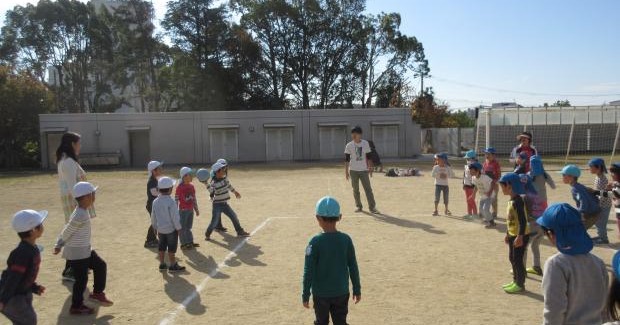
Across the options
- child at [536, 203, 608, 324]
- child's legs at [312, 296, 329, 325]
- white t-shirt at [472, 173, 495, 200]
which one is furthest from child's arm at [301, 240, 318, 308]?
white t-shirt at [472, 173, 495, 200]

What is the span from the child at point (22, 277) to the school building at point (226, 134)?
103 feet

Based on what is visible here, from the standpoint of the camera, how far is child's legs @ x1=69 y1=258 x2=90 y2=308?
218 inches

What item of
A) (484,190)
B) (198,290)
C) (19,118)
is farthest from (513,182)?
(19,118)

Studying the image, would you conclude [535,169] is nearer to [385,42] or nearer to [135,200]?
[135,200]

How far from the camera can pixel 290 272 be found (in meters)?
6.93

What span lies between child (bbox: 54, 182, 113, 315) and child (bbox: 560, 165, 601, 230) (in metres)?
6.15

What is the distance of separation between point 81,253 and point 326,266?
3112 mm

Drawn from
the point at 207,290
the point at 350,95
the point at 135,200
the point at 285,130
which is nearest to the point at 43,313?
the point at 207,290

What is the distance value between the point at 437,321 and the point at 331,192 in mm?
11645

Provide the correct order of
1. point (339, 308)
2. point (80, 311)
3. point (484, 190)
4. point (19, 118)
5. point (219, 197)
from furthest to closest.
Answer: point (19, 118), point (484, 190), point (219, 197), point (80, 311), point (339, 308)

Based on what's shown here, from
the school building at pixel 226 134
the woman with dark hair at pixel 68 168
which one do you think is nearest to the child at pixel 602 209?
the woman with dark hair at pixel 68 168

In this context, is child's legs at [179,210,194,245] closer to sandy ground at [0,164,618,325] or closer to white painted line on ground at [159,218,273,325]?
sandy ground at [0,164,618,325]

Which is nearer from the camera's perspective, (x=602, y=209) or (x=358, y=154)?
(x=602, y=209)

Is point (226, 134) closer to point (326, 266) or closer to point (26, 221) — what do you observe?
point (26, 221)
